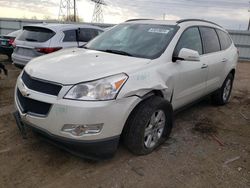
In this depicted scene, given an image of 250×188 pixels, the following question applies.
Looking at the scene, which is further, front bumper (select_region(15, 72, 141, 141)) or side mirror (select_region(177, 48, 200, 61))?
side mirror (select_region(177, 48, 200, 61))

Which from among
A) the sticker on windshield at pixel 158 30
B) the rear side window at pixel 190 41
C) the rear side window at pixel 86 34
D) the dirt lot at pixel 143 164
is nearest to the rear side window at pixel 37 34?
the rear side window at pixel 86 34

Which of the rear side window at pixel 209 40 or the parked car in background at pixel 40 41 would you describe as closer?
the rear side window at pixel 209 40

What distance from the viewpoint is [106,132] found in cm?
288

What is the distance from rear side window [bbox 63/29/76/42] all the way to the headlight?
16.2ft

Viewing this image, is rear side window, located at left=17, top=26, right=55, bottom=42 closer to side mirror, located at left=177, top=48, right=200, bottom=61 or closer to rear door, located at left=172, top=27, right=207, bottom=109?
rear door, located at left=172, top=27, right=207, bottom=109

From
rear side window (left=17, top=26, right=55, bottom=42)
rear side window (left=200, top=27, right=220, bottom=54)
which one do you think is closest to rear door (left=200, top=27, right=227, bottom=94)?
rear side window (left=200, top=27, right=220, bottom=54)

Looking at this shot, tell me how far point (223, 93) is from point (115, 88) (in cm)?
369

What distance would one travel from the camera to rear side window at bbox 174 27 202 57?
3977 millimetres

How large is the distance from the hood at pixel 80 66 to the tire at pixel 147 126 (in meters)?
0.52

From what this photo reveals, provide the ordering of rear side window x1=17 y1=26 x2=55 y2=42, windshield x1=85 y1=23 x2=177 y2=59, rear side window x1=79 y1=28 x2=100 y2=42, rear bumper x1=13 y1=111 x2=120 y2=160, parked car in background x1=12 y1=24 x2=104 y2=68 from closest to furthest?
1. rear bumper x1=13 y1=111 x2=120 y2=160
2. windshield x1=85 y1=23 x2=177 y2=59
3. parked car in background x1=12 y1=24 x2=104 y2=68
4. rear side window x1=17 y1=26 x2=55 y2=42
5. rear side window x1=79 y1=28 x2=100 y2=42

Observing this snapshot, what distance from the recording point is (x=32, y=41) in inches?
279

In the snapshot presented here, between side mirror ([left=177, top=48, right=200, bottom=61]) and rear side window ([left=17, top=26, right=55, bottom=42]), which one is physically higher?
side mirror ([left=177, top=48, right=200, bottom=61])

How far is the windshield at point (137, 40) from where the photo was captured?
3.75 meters

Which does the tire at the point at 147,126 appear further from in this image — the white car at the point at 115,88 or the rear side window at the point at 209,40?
the rear side window at the point at 209,40
